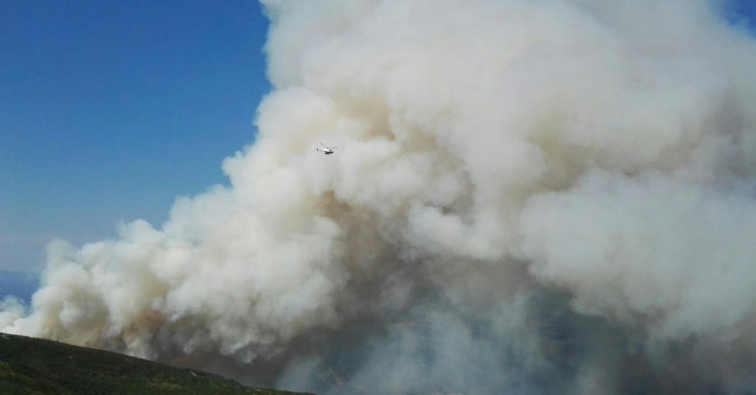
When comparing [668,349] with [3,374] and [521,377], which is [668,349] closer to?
[521,377]

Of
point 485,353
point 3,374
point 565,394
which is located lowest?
point 3,374

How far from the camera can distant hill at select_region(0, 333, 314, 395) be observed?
62934 millimetres

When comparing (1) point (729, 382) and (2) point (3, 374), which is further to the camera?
(1) point (729, 382)

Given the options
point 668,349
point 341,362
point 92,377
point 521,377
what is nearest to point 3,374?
point 92,377

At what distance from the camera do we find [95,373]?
70.2 metres

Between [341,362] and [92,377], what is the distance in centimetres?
8741

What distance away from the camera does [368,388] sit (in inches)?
6058

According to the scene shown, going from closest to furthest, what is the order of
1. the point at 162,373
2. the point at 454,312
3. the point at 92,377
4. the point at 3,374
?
the point at 3,374, the point at 92,377, the point at 162,373, the point at 454,312

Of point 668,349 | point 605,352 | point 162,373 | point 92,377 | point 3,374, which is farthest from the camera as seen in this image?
point 605,352

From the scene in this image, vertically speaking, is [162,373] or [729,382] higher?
[729,382]

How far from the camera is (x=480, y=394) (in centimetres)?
14812

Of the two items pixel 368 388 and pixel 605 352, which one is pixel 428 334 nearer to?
pixel 368 388

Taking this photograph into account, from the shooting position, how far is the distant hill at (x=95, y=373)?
62934mm

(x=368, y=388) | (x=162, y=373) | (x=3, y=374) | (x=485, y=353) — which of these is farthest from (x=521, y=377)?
(x=3, y=374)
